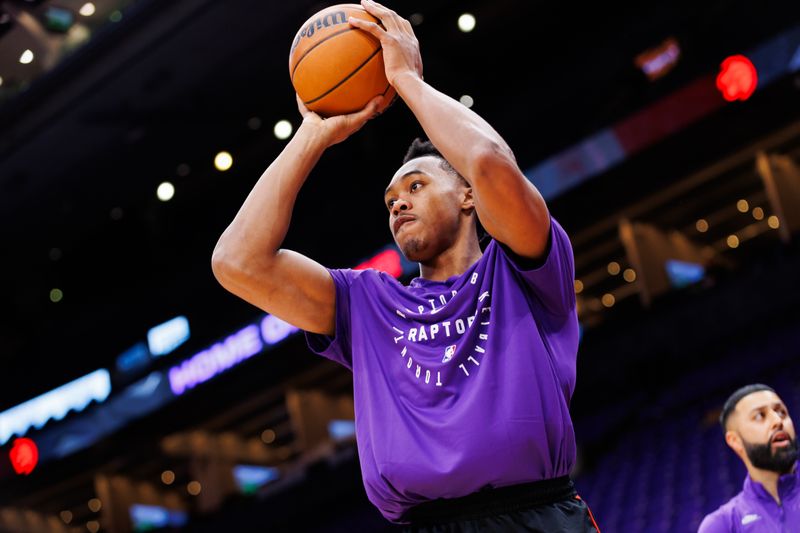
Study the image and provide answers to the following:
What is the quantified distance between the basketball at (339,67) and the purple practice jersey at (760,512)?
212cm

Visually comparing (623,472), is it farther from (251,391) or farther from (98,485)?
(98,485)

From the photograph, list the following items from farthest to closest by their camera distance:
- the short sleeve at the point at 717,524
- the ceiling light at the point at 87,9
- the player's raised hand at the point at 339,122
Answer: the ceiling light at the point at 87,9
the short sleeve at the point at 717,524
the player's raised hand at the point at 339,122

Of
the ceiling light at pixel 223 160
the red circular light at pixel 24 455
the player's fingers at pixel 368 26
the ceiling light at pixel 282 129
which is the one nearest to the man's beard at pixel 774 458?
the player's fingers at pixel 368 26

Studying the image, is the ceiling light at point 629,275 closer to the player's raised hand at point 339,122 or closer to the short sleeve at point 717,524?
the short sleeve at point 717,524

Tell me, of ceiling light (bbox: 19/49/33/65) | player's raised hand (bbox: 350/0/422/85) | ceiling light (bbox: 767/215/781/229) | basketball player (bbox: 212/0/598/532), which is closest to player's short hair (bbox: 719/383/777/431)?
basketball player (bbox: 212/0/598/532)

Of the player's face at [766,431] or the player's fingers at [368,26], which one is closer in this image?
the player's fingers at [368,26]

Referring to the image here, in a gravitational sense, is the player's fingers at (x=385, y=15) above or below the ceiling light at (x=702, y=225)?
above

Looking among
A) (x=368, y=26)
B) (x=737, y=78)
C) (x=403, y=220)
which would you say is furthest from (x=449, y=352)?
(x=737, y=78)

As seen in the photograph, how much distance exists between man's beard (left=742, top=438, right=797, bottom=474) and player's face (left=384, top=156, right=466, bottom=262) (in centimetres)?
211

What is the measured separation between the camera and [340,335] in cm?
217

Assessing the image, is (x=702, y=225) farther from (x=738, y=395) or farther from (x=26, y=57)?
(x=738, y=395)

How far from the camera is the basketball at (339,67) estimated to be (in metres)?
2.24

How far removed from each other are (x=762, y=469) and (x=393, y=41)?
2.44 m

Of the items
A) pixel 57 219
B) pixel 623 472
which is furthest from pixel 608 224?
pixel 57 219
